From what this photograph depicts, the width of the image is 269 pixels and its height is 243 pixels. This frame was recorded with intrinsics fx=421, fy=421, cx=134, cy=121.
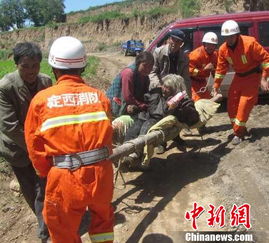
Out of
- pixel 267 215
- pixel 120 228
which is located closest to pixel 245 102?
pixel 267 215

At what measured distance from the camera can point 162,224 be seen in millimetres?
4473

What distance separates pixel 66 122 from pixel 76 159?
0.27 meters

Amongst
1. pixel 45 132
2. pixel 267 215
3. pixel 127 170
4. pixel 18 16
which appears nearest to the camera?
pixel 45 132

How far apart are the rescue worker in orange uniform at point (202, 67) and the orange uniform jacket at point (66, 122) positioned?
14.7 feet

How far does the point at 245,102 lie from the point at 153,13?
44889 millimetres

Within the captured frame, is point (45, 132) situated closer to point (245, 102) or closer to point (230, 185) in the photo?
point (230, 185)

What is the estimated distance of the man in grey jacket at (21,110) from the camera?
152 inches

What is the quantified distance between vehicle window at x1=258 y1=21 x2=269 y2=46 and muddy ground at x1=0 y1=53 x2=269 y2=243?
251 centimetres

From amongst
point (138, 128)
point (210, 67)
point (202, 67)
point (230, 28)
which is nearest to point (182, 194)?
point (138, 128)

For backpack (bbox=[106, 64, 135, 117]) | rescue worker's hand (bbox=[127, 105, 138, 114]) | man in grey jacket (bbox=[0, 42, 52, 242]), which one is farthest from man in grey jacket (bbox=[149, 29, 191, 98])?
man in grey jacket (bbox=[0, 42, 52, 242])

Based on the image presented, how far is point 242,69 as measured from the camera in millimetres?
6387

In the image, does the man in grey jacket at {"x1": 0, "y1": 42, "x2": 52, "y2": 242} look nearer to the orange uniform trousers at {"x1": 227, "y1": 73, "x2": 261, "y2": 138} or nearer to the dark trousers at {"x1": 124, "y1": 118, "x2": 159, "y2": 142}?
the dark trousers at {"x1": 124, "y1": 118, "x2": 159, "y2": 142}

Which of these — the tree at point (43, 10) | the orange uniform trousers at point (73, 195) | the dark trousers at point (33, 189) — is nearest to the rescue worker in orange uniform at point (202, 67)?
the dark trousers at point (33, 189)

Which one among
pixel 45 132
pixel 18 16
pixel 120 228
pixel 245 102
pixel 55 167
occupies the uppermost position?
pixel 18 16
